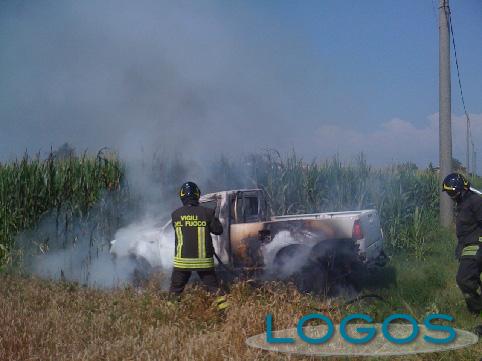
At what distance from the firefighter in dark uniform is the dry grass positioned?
228mm

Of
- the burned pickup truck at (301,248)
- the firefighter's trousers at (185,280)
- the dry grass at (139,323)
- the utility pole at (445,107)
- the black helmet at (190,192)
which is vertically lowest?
the dry grass at (139,323)

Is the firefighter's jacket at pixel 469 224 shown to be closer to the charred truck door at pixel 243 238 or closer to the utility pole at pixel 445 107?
the charred truck door at pixel 243 238

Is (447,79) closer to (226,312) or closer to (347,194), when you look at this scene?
(347,194)

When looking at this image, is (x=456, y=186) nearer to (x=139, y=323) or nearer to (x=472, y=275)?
(x=472, y=275)

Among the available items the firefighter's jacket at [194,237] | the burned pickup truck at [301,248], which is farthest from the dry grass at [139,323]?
the burned pickup truck at [301,248]

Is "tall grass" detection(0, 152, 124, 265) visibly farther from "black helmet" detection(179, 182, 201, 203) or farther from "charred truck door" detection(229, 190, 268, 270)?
"black helmet" detection(179, 182, 201, 203)

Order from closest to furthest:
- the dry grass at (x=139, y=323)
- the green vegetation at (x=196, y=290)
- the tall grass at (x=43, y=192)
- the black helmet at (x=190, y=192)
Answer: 1. the dry grass at (x=139, y=323)
2. the green vegetation at (x=196, y=290)
3. the black helmet at (x=190, y=192)
4. the tall grass at (x=43, y=192)

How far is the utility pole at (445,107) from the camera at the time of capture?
1375cm

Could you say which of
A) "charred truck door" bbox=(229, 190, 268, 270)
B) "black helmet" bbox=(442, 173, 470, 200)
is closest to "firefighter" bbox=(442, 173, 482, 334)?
"black helmet" bbox=(442, 173, 470, 200)

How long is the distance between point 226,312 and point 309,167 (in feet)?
22.5

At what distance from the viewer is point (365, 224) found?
28.5 ft

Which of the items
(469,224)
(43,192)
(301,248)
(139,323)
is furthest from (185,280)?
(43,192)

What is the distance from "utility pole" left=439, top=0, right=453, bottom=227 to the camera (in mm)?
13750

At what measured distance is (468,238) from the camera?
720 centimetres
